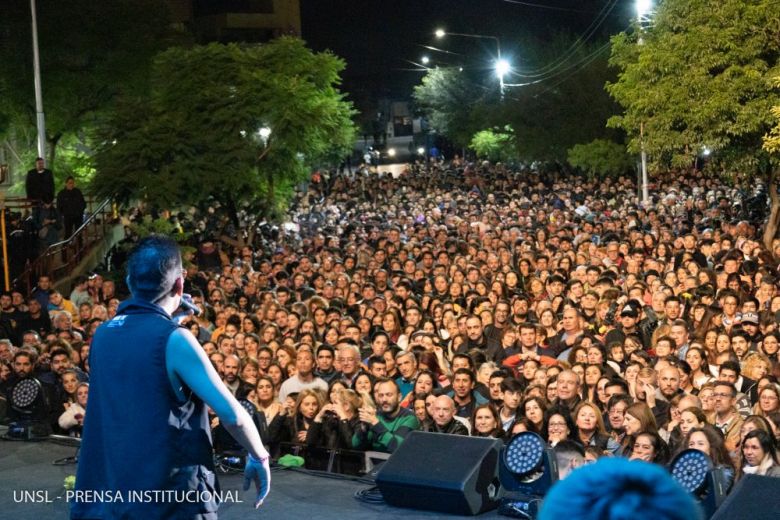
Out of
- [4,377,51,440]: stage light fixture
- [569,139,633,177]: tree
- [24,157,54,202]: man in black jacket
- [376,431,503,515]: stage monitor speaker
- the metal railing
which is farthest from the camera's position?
[569,139,633,177]: tree

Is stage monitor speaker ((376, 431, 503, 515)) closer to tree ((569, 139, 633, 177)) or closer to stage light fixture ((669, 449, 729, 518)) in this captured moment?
stage light fixture ((669, 449, 729, 518))

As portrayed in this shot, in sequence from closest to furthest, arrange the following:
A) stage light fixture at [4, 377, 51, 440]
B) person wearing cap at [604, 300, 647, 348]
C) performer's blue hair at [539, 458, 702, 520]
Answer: performer's blue hair at [539, 458, 702, 520], stage light fixture at [4, 377, 51, 440], person wearing cap at [604, 300, 647, 348]

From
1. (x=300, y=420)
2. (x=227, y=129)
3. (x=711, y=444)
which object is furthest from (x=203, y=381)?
(x=227, y=129)

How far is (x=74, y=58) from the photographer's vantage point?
3150 cm

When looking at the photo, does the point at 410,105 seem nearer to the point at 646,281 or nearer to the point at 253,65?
the point at 253,65

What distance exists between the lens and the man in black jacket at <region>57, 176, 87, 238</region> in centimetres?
2067

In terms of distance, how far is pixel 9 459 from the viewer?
811cm

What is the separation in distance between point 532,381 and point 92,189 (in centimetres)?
1515

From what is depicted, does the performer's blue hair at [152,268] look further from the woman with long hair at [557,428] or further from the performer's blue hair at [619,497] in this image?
the woman with long hair at [557,428]

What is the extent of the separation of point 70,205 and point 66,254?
97 cm

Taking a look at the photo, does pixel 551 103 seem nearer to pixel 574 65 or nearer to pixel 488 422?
pixel 574 65

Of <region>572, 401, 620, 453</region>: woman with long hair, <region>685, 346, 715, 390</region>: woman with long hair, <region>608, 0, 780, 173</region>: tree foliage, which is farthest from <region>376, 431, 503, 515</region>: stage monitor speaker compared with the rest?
<region>608, 0, 780, 173</region>: tree foliage

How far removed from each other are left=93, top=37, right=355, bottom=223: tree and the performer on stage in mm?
19058

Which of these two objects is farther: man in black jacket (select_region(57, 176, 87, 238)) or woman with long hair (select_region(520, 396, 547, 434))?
man in black jacket (select_region(57, 176, 87, 238))
